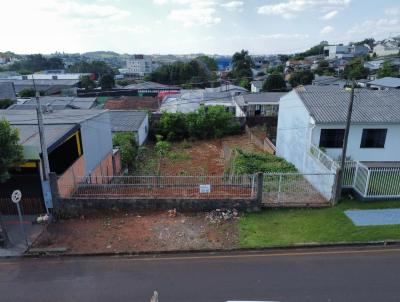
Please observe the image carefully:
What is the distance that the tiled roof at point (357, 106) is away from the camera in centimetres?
1734

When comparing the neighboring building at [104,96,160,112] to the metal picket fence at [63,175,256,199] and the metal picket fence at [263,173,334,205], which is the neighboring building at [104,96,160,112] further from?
the metal picket fence at [263,173,334,205]

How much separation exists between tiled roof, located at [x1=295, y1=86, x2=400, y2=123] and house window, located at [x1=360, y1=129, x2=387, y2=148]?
29.7 inches

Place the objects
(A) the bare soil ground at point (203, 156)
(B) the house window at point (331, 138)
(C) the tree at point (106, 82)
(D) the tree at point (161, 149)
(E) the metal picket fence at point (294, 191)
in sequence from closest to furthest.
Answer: (E) the metal picket fence at point (294, 191) < (B) the house window at point (331, 138) < (A) the bare soil ground at point (203, 156) < (D) the tree at point (161, 149) < (C) the tree at point (106, 82)

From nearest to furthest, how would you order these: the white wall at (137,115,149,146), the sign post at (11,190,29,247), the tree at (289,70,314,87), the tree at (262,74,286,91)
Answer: the sign post at (11,190,29,247) < the white wall at (137,115,149,146) < the tree at (262,74,286,91) < the tree at (289,70,314,87)

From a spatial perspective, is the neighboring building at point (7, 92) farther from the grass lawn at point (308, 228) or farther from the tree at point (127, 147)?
the grass lawn at point (308, 228)

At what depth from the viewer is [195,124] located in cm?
3197


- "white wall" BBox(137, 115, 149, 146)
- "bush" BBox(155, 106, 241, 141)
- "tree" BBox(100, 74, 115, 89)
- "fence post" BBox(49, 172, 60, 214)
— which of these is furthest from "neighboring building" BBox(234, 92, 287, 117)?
"tree" BBox(100, 74, 115, 89)

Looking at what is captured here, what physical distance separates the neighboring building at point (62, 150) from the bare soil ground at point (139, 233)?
6.57 ft

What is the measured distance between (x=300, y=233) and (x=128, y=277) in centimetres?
627

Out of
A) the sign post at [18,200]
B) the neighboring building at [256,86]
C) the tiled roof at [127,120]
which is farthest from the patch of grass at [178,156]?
the neighboring building at [256,86]

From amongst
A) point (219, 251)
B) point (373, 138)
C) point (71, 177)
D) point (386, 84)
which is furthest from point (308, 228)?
point (386, 84)

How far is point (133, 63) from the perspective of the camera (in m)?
181

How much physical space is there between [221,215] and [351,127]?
975 cm

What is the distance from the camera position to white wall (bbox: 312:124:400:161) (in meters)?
17.5
